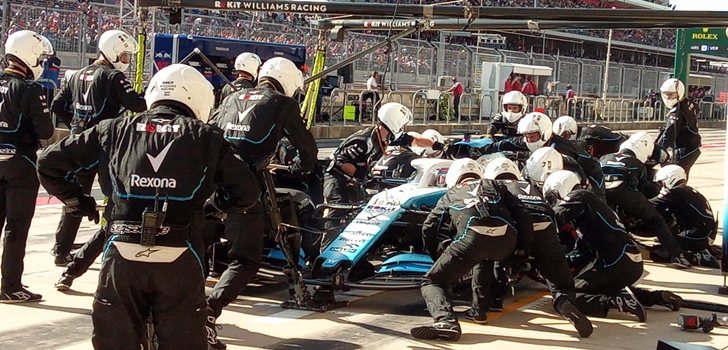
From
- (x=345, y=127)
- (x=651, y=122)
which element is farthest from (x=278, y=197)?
(x=651, y=122)

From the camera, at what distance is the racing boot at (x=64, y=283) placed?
877 centimetres

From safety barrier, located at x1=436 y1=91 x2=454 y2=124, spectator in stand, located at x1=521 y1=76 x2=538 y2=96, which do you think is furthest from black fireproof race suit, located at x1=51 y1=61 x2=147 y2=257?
spectator in stand, located at x1=521 y1=76 x2=538 y2=96

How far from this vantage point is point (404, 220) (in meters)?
9.05

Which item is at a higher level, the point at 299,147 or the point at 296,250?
the point at 299,147

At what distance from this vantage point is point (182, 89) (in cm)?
549

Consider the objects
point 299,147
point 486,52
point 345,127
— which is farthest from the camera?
point 486,52

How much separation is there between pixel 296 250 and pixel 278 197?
51 centimetres

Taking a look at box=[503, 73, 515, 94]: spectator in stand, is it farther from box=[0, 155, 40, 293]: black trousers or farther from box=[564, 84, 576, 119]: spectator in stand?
box=[0, 155, 40, 293]: black trousers

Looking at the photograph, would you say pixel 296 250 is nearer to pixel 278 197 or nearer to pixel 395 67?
pixel 278 197

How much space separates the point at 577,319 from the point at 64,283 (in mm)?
4255

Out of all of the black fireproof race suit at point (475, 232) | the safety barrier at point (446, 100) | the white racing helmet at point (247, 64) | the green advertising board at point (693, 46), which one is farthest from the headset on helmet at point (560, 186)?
the green advertising board at point (693, 46)

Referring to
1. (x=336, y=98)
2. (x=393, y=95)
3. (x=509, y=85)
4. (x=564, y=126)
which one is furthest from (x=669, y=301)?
(x=509, y=85)

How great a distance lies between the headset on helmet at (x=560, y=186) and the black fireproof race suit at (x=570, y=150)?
3.26 feet

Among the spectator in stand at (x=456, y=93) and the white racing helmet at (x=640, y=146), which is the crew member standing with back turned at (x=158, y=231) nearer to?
the white racing helmet at (x=640, y=146)
